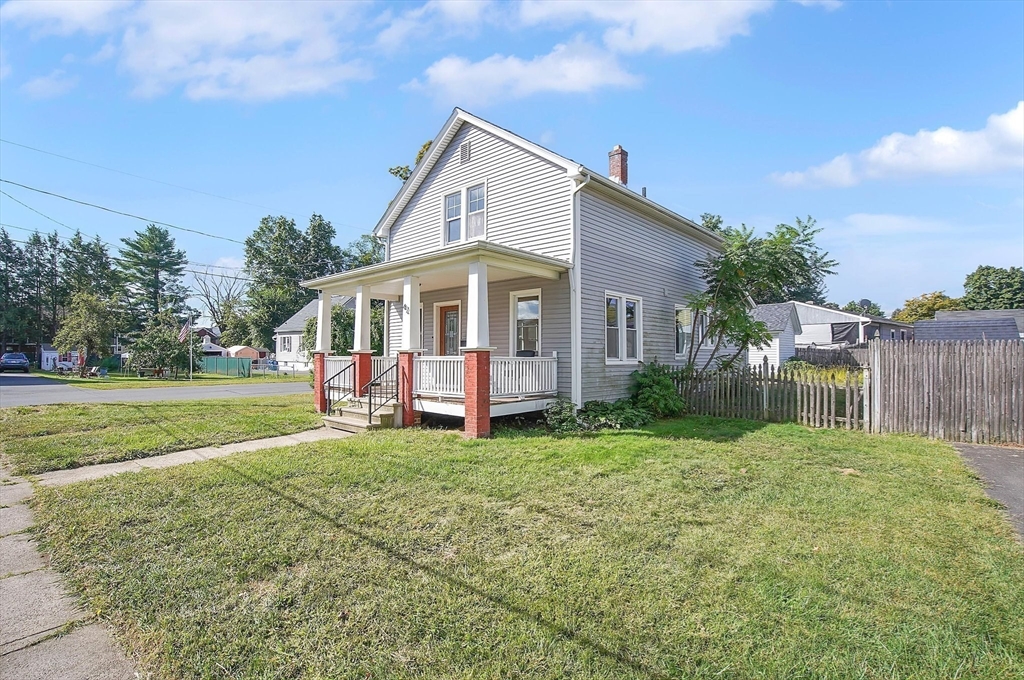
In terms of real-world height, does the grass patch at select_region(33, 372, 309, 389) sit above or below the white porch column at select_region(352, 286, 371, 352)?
below

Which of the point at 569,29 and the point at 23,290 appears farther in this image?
the point at 23,290

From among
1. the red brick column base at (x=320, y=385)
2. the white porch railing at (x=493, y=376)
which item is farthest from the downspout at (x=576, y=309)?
the red brick column base at (x=320, y=385)

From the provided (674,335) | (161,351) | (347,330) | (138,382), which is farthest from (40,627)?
(161,351)

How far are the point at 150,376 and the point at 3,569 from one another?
113ft

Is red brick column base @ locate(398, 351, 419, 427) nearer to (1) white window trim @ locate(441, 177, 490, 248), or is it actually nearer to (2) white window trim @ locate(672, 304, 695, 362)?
(1) white window trim @ locate(441, 177, 490, 248)

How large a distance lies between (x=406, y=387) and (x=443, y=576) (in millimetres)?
6807

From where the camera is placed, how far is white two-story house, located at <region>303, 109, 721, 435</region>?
32.0 feet

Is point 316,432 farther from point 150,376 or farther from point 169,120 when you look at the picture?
point 150,376

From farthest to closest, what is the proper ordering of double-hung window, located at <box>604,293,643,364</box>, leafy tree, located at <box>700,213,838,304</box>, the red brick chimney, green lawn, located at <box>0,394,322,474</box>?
the red brick chimney → leafy tree, located at <box>700,213,838,304</box> → double-hung window, located at <box>604,293,643,364</box> → green lawn, located at <box>0,394,322,474</box>

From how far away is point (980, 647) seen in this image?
2.75 m

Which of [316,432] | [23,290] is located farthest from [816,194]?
[23,290]

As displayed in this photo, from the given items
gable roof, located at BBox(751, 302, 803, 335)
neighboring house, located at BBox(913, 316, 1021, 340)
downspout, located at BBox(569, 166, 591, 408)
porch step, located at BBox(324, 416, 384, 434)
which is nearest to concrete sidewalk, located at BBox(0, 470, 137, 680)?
porch step, located at BBox(324, 416, 384, 434)

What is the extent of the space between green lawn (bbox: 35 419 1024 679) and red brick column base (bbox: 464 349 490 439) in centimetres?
219

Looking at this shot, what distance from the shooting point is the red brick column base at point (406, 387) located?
10.1 metres
